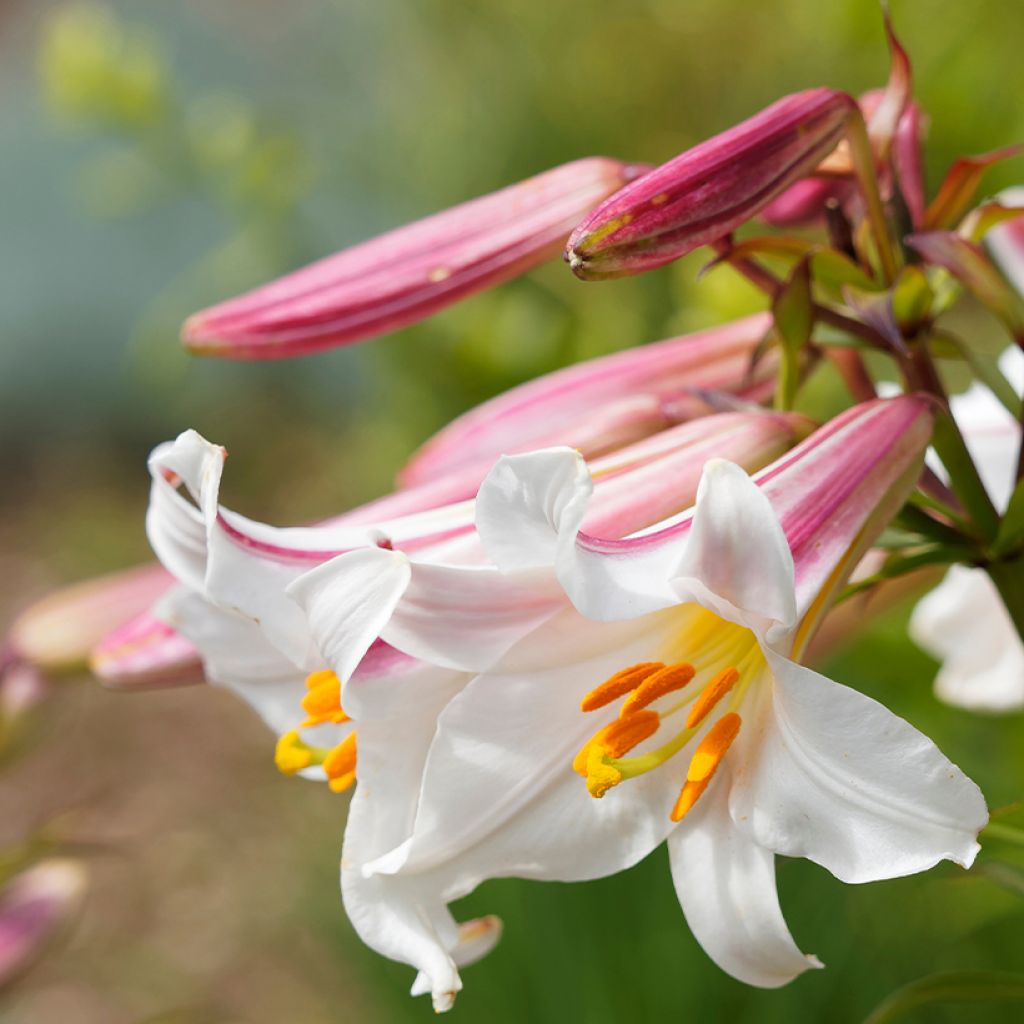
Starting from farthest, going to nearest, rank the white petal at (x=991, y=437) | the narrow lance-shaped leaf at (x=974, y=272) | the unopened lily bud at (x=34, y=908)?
1. the unopened lily bud at (x=34, y=908)
2. the white petal at (x=991, y=437)
3. the narrow lance-shaped leaf at (x=974, y=272)

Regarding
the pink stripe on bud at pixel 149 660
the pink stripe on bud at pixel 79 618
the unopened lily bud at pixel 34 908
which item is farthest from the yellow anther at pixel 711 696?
the unopened lily bud at pixel 34 908

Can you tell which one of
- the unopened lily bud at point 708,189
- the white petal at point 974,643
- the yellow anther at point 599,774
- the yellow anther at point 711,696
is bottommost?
the white petal at point 974,643

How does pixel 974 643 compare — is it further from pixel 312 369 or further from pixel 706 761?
pixel 312 369

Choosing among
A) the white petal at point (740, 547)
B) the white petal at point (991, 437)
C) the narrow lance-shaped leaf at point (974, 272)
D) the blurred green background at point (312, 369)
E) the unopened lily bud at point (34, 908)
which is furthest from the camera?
the blurred green background at point (312, 369)

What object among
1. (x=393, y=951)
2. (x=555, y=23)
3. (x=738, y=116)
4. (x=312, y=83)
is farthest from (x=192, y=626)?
(x=312, y=83)

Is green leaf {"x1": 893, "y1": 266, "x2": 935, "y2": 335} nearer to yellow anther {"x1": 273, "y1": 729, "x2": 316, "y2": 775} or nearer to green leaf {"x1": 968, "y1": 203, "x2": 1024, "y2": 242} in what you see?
green leaf {"x1": 968, "y1": 203, "x2": 1024, "y2": 242}

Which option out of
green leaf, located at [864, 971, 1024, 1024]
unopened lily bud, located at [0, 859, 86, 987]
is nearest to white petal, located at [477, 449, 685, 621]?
green leaf, located at [864, 971, 1024, 1024]

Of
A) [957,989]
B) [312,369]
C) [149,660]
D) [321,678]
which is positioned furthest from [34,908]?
[312,369]

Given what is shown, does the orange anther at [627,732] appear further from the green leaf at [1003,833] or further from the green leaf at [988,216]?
the green leaf at [988,216]
